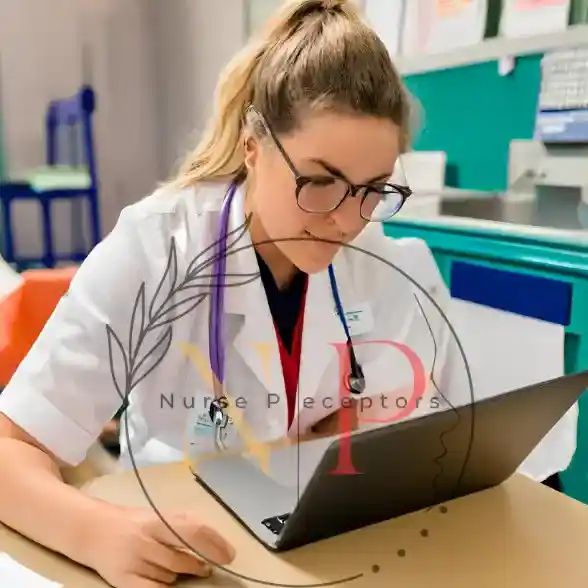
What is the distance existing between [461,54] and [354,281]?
0.86 m

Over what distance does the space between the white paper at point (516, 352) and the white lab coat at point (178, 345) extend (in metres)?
0.29

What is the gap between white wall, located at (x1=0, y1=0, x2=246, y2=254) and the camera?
2.96m

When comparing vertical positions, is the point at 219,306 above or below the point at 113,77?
below

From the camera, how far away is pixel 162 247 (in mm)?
758

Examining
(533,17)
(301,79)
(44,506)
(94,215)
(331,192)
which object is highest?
(533,17)

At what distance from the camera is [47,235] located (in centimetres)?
290

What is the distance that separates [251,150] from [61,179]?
6.71 feet

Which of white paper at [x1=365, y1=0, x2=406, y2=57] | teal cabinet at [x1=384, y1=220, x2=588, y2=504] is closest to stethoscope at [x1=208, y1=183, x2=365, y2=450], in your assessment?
teal cabinet at [x1=384, y1=220, x2=588, y2=504]

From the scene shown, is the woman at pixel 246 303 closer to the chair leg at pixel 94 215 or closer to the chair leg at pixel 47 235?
the chair leg at pixel 94 215

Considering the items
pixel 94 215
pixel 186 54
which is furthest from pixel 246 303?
pixel 186 54

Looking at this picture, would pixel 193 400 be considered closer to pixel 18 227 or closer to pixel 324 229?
pixel 324 229

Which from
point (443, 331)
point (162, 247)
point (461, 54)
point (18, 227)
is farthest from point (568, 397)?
point (18, 227)

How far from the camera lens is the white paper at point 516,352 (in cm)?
103

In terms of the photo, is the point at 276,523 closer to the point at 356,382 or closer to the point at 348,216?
the point at 356,382
